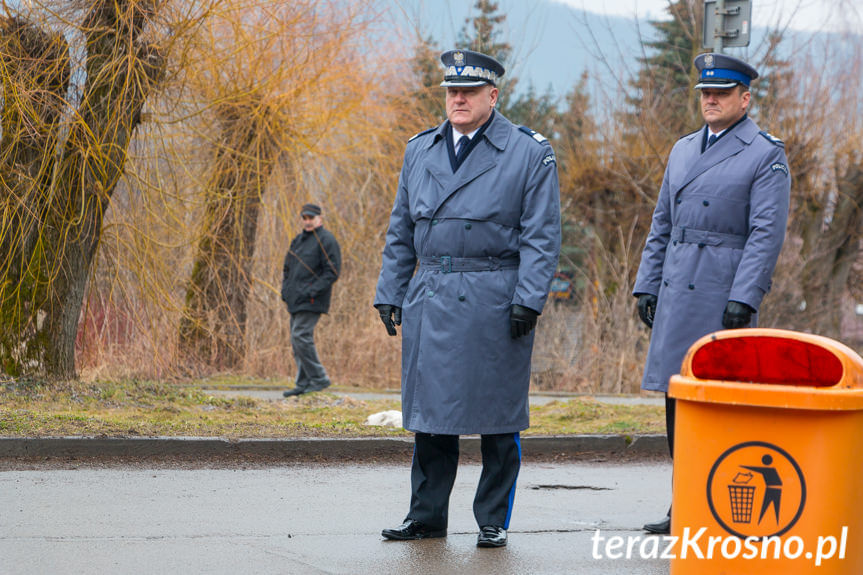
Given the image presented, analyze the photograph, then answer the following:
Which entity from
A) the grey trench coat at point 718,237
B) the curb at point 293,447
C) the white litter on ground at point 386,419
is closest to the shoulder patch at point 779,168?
the grey trench coat at point 718,237

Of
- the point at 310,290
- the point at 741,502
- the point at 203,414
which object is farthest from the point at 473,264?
the point at 310,290

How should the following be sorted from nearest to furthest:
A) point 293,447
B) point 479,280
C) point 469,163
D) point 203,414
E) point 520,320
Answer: point 520,320 → point 479,280 → point 469,163 → point 293,447 → point 203,414

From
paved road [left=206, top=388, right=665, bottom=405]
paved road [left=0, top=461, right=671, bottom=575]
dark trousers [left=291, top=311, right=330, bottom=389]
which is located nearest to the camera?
paved road [left=0, top=461, right=671, bottom=575]

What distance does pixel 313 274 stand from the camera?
514 inches

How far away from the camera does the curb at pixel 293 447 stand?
7.96 m

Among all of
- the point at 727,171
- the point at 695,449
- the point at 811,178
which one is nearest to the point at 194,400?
the point at 727,171

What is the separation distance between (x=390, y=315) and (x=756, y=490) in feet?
7.55

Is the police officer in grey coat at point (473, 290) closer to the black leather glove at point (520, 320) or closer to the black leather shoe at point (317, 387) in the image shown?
the black leather glove at point (520, 320)

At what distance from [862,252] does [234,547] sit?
79.7 feet

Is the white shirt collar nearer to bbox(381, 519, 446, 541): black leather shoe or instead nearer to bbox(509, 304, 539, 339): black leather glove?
bbox(509, 304, 539, 339): black leather glove

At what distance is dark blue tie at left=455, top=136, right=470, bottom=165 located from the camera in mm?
5598

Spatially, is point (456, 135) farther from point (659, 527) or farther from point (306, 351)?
point (306, 351)

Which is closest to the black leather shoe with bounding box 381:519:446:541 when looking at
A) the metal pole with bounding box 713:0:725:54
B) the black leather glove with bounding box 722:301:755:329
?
the black leather glove with bounding box 722:301:755:329

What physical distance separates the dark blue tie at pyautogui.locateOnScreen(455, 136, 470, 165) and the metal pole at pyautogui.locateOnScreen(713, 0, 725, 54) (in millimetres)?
6422
